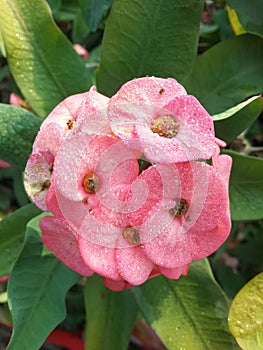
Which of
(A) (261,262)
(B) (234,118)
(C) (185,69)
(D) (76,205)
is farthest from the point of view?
(A) (261,262)

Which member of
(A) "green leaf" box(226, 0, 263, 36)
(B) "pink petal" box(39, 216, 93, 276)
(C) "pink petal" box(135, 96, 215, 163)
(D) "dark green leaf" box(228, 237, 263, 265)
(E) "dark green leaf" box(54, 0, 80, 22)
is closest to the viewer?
(C) "pink petal" box(135, 96, 215, 163)

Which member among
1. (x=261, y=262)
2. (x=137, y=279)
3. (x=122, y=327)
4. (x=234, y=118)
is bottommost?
(x=261, y=262)

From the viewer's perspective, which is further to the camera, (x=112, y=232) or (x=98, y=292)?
(x=98, y=292)

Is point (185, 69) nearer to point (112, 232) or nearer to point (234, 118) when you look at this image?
point (234, 118)

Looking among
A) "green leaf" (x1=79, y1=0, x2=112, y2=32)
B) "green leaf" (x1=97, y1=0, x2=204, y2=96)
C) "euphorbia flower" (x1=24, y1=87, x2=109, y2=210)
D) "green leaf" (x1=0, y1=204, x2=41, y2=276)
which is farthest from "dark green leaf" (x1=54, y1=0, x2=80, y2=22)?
"euphorbia flower" (x1=24, y1=87, x2=109, y2=210)

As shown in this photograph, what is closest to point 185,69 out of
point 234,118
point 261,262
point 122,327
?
point 234,118

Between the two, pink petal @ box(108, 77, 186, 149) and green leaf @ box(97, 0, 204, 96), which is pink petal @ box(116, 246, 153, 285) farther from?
green leaf @ box(97, 0, 204, 96)
